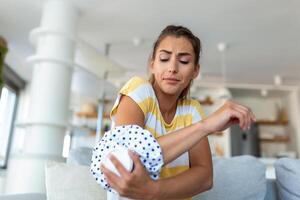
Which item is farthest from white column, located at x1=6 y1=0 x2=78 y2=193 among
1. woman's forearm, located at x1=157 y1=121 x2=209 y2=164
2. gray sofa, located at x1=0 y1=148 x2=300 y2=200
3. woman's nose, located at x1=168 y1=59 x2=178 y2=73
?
woman's forearm, located at x1=157 y1=121 x2=209 y2=164

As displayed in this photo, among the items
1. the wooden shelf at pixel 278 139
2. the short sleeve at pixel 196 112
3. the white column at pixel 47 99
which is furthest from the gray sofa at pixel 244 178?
the wooden shelf at pixel 278 139

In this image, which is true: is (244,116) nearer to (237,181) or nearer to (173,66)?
(173,66)

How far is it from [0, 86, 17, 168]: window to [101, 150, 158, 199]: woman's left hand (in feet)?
13.4

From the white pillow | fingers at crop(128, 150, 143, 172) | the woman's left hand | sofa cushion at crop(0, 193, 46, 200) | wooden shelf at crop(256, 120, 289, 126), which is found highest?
wooden shelf at crop(256, 120, 289, 126)

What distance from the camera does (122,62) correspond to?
13.3 ft

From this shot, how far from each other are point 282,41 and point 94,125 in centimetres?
370

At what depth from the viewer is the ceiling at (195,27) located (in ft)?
8.73

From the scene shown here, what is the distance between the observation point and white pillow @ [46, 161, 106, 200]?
3.73ft

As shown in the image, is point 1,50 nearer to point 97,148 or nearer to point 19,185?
point 19,185

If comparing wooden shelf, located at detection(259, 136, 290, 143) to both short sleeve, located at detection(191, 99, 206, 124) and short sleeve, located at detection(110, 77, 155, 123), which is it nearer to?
short sleeve, located at detection(191, 99, 206, 124)

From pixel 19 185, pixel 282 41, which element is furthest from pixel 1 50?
pixel 282 41

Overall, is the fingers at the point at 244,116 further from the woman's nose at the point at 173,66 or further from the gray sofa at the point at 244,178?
the gray sofa at the point at 244,178

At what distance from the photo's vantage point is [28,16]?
9.59ft

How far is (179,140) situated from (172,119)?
25 cm
